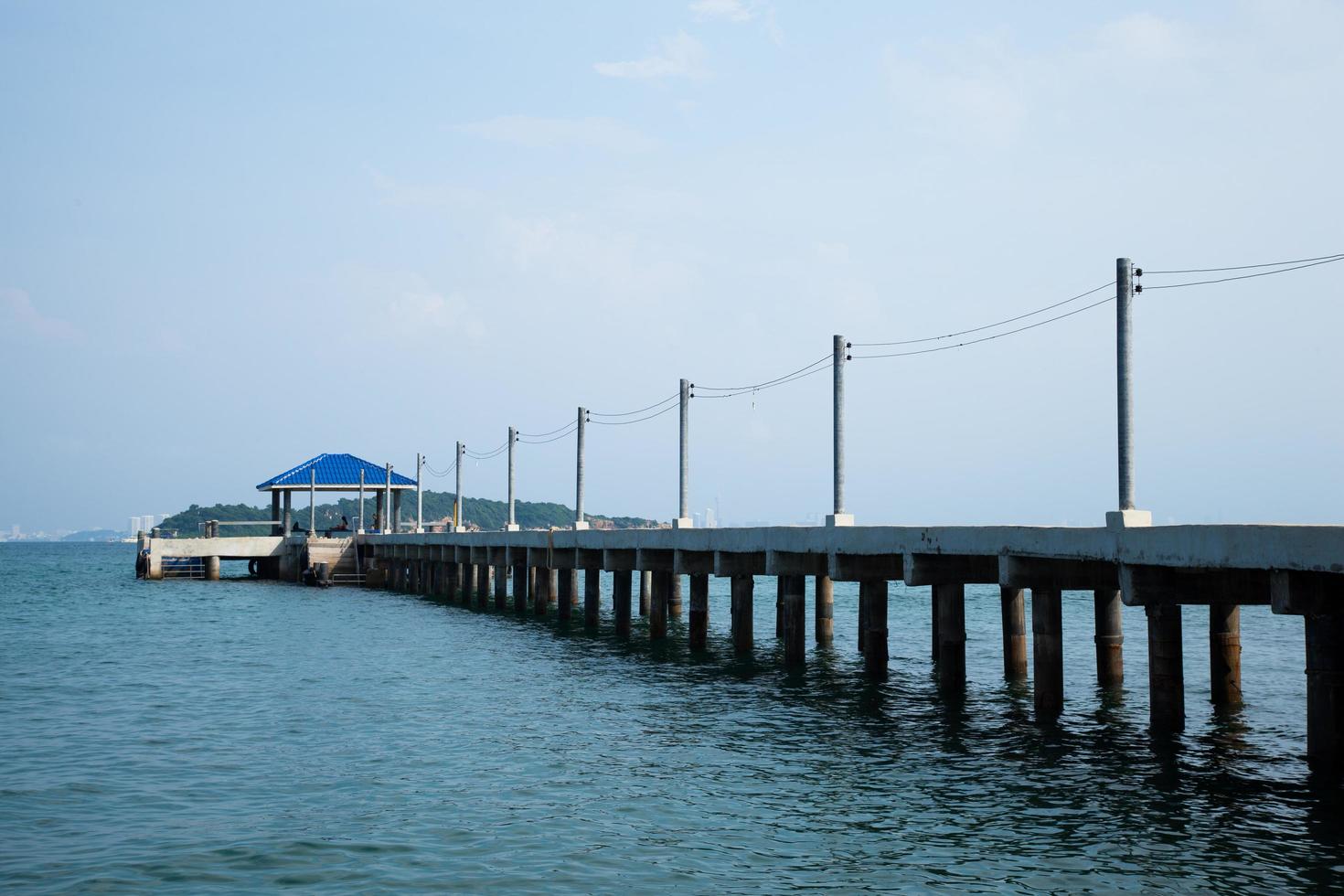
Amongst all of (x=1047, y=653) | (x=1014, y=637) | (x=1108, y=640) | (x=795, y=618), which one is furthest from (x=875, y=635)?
(x=1047, y=653)

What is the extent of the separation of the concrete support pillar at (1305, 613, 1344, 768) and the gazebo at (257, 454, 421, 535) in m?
67.9

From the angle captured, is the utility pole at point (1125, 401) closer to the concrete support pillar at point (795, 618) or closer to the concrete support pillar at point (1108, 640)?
the concrete support pillar at point (1108, 640)

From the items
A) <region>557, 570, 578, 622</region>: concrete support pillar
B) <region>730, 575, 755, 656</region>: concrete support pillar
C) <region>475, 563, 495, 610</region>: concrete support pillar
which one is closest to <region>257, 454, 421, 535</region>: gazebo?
<region>475, 563, 495, 610</region>: concrete support pillar

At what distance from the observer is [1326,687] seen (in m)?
15.3

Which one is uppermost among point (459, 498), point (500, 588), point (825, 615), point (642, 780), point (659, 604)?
point (459, 498)

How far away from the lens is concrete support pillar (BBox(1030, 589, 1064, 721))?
20391 mm

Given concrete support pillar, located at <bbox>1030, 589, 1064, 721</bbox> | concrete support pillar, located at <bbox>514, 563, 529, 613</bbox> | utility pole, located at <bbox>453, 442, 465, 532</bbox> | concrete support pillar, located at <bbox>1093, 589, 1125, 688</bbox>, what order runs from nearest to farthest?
1. concrete support pillar, located at <bbox>1030, 589, 1064, 721</bbox>
2. concrete support pillar, located at <bbox>1093, 589, 1125, 688</bbox>
3. concrete support pillar, located at <bbox>514, 563, 529, 613</bbox>
4. utility pole, located at <bbox>453, 442, 465, 532</bbox>

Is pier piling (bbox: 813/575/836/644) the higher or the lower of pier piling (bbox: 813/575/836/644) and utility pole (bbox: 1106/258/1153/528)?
the lower

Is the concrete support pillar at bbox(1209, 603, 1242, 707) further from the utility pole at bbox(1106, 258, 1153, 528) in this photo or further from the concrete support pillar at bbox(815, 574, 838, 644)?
the concrete support pillar at bbox(815, 574, 838, 644)

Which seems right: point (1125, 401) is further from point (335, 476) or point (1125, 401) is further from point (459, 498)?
point (335, 476)

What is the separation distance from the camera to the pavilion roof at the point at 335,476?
79938 millimetres

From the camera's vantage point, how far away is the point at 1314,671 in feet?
50.2

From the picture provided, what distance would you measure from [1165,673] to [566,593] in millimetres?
26404

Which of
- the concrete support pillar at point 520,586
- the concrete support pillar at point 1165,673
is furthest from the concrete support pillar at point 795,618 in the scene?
the concrete support pillar at point 520,586
